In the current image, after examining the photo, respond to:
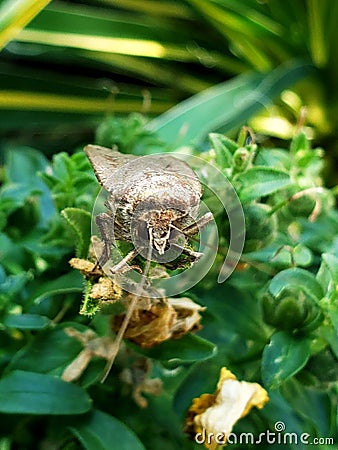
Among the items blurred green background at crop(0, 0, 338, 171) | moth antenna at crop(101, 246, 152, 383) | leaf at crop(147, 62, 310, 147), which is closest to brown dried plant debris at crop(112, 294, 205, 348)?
moth antenna at crop(101, 246, 152, 383)

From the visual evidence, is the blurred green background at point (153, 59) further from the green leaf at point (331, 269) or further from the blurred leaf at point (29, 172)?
the green leaf at point (331, 269)

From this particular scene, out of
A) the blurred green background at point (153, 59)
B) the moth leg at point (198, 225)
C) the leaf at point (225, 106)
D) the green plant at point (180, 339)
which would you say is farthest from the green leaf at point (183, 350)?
the blurred green background at point (153, 59)

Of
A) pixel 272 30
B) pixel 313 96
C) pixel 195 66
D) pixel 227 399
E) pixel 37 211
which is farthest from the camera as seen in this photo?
pixel 195 66

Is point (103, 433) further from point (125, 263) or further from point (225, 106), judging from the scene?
point (225, 106)

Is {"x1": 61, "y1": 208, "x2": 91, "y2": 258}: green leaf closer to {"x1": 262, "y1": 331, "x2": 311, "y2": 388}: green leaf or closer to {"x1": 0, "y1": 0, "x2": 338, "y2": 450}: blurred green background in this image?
{"x1": 0, "y1": 0, "x2": 338, "y2": 450}: blurred green background

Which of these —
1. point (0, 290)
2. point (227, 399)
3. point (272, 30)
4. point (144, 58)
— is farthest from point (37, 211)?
point (144, 58)

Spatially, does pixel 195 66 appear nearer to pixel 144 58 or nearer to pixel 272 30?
pixel 144 58
